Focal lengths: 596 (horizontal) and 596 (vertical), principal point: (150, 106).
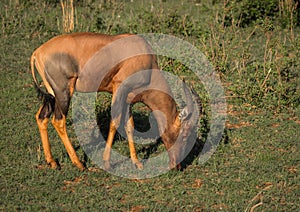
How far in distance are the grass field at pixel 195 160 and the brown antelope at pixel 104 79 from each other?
484mm

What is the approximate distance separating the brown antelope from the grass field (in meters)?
0.48

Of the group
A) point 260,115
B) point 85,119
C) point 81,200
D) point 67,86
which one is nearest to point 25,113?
point 85,119

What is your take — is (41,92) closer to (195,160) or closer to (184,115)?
(184,115)

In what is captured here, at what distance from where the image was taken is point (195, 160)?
8.16m

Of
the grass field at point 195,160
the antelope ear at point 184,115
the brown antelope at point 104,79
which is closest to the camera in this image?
the grass field at point 195,160

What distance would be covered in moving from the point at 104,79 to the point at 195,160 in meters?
1.66

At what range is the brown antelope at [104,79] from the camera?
300 inches

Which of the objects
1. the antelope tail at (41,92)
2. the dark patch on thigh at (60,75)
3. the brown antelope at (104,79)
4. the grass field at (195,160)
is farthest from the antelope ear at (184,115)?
the antelope tail at (41,92)

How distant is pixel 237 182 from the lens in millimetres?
7527

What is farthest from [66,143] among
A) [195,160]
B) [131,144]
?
[195,160]

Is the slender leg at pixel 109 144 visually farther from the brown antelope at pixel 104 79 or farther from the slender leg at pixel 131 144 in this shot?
the slender leg at pixel 131 144

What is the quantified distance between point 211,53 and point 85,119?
126 inches

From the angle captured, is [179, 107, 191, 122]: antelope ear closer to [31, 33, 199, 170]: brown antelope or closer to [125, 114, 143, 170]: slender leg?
[31, 33, 199, 170]: brown antelope

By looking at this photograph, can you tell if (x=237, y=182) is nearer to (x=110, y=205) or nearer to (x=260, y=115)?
(x=110, y=205)
